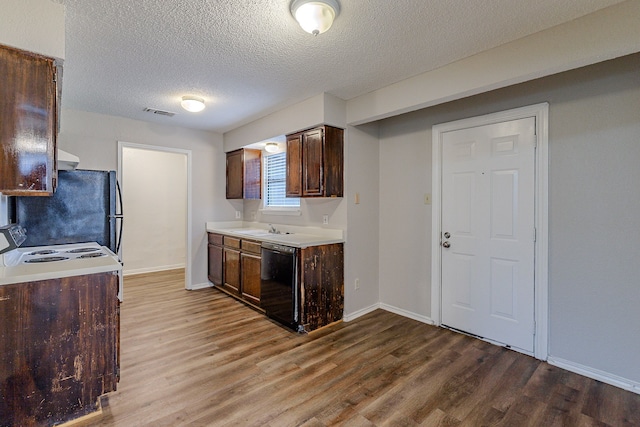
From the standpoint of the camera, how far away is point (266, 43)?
221 cm

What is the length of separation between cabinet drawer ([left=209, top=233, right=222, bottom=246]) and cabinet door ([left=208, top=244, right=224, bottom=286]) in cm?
6

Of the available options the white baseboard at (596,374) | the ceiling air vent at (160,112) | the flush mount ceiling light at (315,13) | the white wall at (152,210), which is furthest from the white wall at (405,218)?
the white wall at (152,210)

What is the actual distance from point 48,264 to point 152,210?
4187mm

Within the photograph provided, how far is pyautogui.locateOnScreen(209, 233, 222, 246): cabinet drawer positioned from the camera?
4.49m

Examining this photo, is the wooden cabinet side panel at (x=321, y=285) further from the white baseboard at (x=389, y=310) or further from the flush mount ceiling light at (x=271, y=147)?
the flush mount ceiling light at (x=271, y=147)

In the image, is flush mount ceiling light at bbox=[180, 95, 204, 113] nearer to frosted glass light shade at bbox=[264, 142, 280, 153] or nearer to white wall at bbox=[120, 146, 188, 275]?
frosted glass light shade at bbox=[264, 142, 280, 153]

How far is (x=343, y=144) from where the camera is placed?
341 centimetres

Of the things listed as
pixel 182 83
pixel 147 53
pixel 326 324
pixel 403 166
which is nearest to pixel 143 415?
pixel 326 324

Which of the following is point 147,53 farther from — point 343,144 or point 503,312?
point 503,312

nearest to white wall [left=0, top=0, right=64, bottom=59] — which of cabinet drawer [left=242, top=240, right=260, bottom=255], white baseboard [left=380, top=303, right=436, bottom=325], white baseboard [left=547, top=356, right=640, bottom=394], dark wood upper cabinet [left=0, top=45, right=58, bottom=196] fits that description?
dark wood upper cabinet [left=0, top=45, right=58, bottom=196]

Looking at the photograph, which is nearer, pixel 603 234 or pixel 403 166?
pixel 603 234

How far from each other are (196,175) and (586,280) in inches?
189

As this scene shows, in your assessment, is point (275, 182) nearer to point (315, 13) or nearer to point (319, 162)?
point (319, 162)

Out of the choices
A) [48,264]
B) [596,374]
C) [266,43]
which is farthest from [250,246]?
[596,374]
